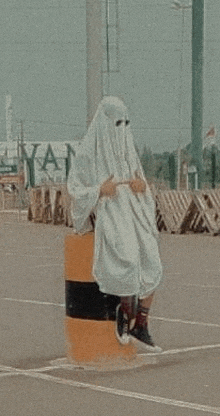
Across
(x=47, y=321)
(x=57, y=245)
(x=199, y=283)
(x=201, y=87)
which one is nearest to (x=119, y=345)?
(x=47, y=321)

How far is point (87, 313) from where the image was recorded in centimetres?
1008

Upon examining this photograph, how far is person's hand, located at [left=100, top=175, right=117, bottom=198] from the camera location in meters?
10.1

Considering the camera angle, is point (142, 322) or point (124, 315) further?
point (142, 322)

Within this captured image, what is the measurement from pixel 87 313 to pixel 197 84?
39.1 meters

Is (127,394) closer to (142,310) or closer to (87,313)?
(87,313)

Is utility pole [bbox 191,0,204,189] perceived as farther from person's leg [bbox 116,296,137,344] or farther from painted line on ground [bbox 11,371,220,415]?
painted line on ground [bbox 11,371,220,415]

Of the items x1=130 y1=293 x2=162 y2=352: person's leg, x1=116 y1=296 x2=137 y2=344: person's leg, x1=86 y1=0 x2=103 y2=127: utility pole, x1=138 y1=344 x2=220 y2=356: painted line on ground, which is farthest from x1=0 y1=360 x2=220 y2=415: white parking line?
x1=86 y1=0 x2=103 y2=127: utility pole

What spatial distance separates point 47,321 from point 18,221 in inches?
1256

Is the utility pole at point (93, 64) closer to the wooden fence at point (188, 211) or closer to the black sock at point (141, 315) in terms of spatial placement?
the black sock at point (141, 315)

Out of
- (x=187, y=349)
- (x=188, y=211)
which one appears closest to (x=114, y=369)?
(x=187, y=349)

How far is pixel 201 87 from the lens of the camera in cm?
4856

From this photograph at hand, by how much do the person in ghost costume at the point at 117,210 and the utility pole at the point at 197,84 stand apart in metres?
36.4

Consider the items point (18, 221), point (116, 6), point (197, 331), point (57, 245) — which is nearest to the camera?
point (197, 331)

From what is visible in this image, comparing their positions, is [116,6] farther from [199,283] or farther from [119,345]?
[119,345]
